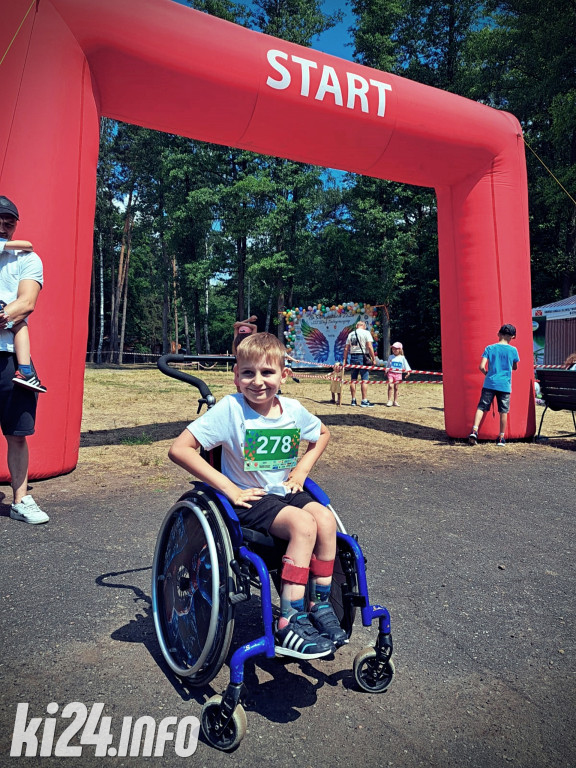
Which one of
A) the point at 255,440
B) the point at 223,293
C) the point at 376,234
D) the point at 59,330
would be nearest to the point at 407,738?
the point at 255,440

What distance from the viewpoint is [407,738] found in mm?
1889

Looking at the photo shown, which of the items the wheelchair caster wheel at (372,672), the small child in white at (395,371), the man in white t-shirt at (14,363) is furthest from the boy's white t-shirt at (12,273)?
the small child in white at (395,371)

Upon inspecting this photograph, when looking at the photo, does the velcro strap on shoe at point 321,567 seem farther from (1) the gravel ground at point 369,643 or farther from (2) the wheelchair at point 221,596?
(1) the gravel ground at point 369,643

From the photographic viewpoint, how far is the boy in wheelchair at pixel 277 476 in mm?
2049

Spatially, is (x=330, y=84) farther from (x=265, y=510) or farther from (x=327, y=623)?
(x=327, y=623)

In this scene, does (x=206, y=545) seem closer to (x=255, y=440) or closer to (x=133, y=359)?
(x=255, y=440)

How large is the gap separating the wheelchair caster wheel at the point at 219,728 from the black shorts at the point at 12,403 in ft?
8.72

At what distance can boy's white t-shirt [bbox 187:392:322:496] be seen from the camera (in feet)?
7.67

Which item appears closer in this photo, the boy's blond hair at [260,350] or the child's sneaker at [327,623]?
the child's sneaker at [327,623]

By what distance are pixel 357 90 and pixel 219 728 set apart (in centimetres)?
651

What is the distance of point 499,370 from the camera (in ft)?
23.9

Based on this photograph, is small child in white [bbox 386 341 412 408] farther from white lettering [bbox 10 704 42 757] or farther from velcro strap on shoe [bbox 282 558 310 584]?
white lettering [bbox 10 704 42 757]

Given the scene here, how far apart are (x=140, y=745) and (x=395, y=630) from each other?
4.21 ft

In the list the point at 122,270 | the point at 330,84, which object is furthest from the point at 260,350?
the point at 122,270
